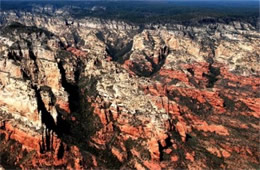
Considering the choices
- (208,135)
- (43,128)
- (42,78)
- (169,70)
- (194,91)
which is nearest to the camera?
(43,128)

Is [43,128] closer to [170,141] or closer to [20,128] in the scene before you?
[20,128]

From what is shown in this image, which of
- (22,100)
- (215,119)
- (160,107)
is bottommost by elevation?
(215,119)

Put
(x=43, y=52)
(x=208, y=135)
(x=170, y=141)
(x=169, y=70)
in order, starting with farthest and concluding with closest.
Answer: (x=169, y=70) → (x=43, y=52) → (x=208, y=135) → (x=170, y=141)

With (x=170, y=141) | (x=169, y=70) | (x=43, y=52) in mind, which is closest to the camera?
(x=170, y=141)

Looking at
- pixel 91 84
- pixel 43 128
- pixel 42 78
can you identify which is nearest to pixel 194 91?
pixel 91 84

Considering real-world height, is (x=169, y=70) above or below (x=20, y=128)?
below

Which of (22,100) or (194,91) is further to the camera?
(194,91)

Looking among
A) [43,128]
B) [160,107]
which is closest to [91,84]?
[160,107]

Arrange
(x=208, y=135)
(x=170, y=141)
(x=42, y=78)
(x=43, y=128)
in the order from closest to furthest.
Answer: (x=43, y=128), (x=170, y=141), (x=208, y=135), (x=42, y=78)

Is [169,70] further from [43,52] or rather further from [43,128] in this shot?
[43,128]
